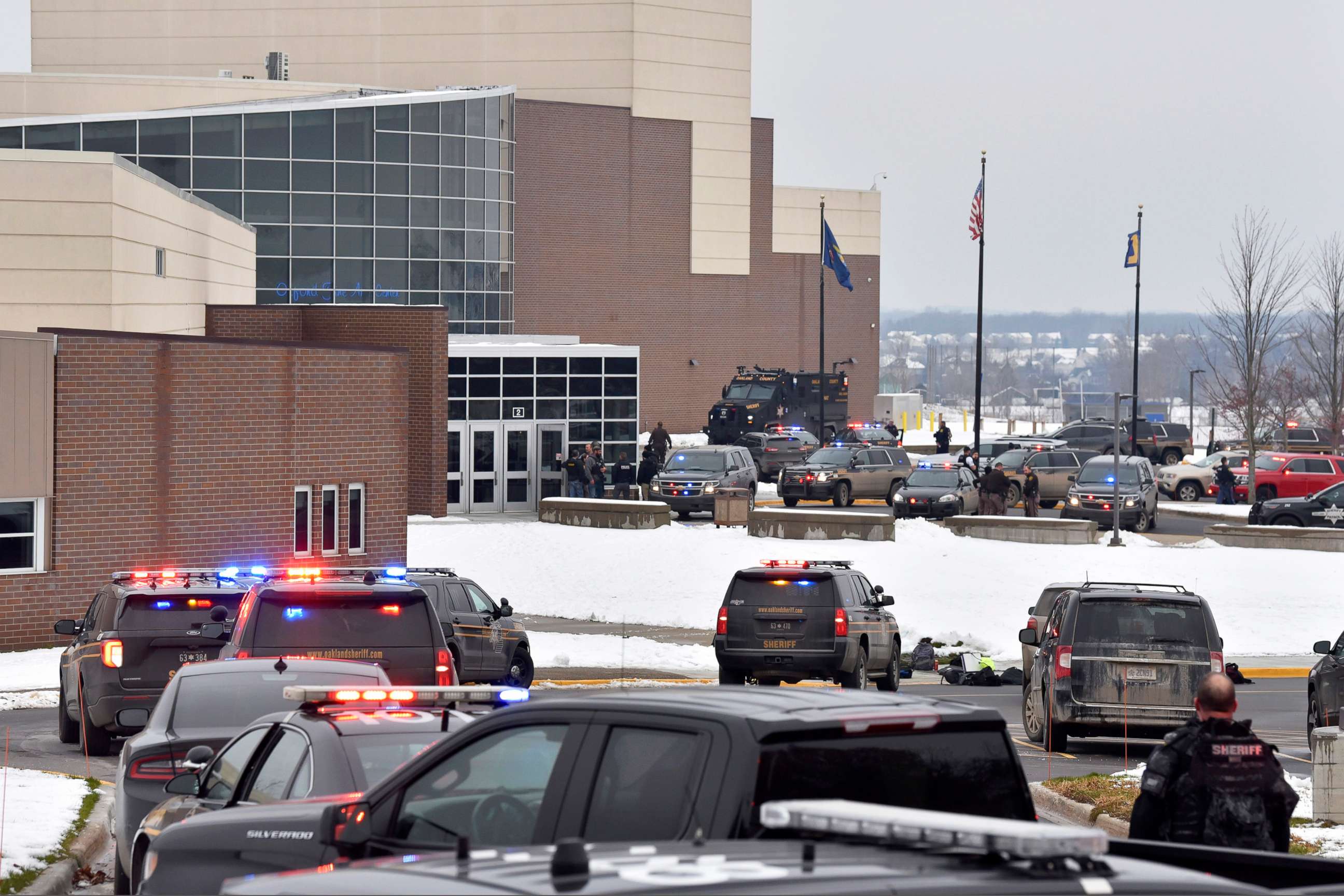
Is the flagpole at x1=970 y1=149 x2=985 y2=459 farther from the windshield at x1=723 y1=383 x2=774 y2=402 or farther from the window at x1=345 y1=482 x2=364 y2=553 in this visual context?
the window at x1=345 y1=482 x2=364 y2=553

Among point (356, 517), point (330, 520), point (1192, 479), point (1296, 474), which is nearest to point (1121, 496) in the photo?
point (1296, 474)

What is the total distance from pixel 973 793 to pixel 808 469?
134 ft

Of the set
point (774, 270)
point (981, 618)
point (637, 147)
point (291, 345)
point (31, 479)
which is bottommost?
point (981, 618)

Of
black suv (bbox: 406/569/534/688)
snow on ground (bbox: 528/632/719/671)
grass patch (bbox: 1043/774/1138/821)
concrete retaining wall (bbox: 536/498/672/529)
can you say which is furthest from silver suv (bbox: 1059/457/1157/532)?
grass patch (bbox: 1043/774/1138/821)

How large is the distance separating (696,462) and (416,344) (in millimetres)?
8050

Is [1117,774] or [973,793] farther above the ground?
[973,793]

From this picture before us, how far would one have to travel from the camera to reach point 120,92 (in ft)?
206

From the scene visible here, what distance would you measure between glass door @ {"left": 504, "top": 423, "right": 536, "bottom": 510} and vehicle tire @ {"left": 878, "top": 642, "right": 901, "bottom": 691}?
1036 inches

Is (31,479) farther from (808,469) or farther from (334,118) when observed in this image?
(334,118)

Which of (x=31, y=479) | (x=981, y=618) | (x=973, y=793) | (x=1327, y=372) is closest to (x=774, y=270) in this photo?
(x=1327, y=372)

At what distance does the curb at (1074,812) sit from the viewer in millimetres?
11945

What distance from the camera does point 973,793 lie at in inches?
205

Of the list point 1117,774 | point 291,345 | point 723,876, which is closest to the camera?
point 723,876

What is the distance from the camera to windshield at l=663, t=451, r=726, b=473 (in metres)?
43.6
